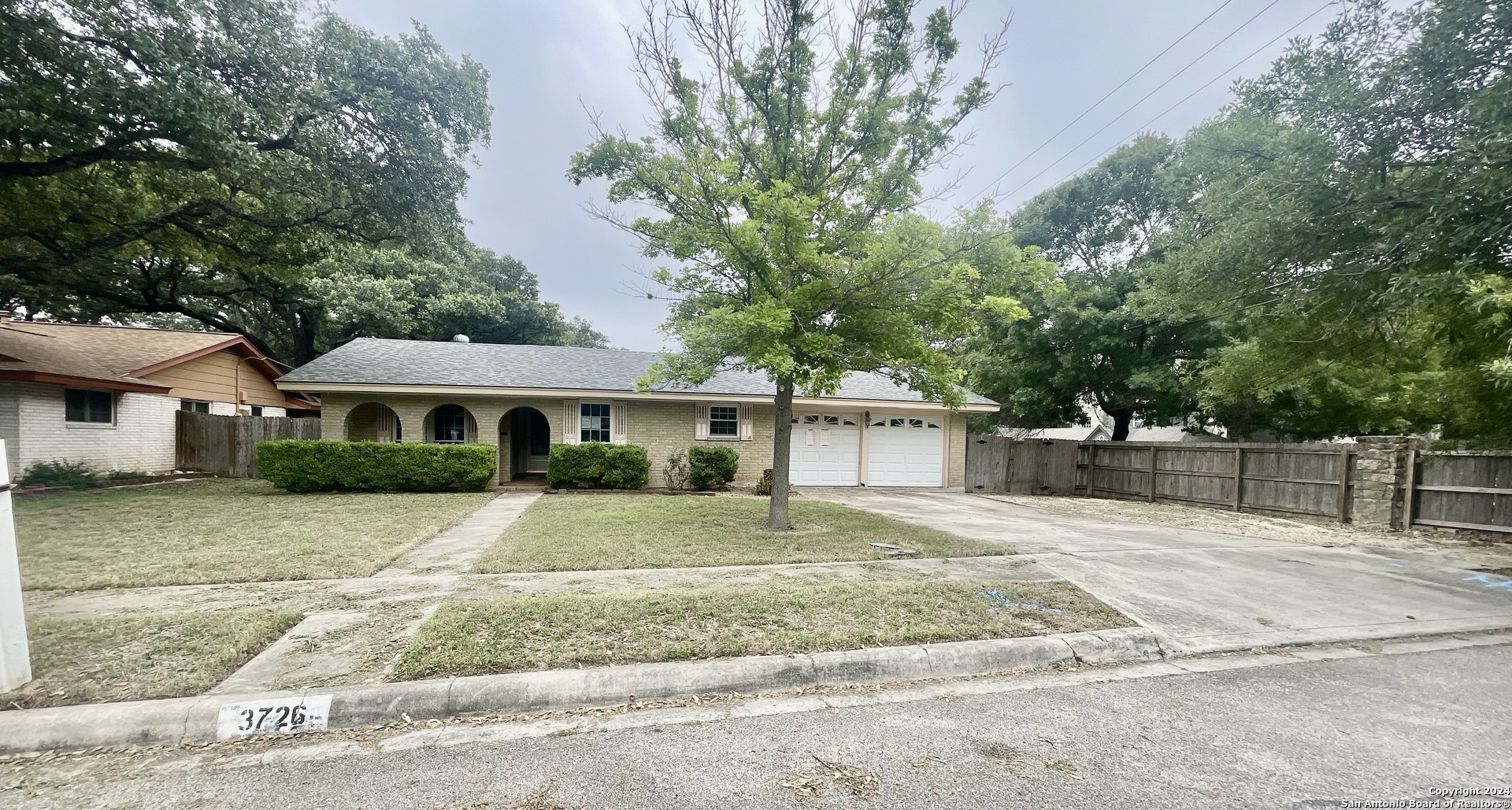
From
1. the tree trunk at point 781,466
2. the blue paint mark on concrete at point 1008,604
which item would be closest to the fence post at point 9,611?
the blue paint mark on concrete at point 1008,604

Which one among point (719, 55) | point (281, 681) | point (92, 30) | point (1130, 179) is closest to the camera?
point (281, 681)

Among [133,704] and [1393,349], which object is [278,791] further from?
[1393,349]

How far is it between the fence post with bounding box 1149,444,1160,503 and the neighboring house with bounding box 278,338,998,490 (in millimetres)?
4193

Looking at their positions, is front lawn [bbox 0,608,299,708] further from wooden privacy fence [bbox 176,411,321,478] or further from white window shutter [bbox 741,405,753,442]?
wooden privacy fence [bbox 176,411,321,478]

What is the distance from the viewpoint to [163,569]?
5.65 meters

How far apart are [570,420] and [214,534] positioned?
7367 mm

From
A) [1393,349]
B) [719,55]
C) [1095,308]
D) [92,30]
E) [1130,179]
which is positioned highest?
[1130,179]

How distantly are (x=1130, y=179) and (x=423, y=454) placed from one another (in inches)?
933

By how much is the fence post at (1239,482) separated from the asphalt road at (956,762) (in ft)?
35.0

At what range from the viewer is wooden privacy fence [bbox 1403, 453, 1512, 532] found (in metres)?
8.97

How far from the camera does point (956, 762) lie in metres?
2.80

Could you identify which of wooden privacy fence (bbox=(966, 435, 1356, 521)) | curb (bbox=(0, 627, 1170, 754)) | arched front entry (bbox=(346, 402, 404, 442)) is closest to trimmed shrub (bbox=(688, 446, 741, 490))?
arched front entry (bbox=(346, 402, 404, 442))

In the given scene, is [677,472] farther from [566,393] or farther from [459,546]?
[459,546]

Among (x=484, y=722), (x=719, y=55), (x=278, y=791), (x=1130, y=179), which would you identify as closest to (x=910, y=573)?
(x=484, y=722)
